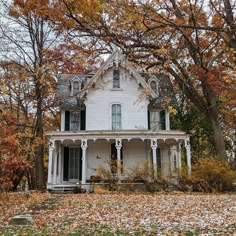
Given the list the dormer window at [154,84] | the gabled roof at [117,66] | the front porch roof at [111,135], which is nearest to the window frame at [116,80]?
the gabled roof at [117,66]

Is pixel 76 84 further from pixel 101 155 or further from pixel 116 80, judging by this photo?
pixel 101 155

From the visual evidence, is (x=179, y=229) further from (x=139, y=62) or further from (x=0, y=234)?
(x=139, y=62)

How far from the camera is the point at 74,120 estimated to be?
22234mm

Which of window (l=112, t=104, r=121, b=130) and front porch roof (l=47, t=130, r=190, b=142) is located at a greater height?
window (l=112, t=104, r=121, b=130)

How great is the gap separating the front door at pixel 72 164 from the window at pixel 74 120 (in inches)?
52.2

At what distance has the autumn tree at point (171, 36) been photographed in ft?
41.3

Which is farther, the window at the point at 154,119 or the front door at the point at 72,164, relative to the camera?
the window at the point at 154,119

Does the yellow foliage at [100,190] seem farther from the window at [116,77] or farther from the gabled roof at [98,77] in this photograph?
the window at [116,77]

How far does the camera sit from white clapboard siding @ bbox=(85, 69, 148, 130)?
21.5m

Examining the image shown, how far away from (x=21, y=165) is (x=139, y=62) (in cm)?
846

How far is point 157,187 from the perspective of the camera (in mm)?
17641

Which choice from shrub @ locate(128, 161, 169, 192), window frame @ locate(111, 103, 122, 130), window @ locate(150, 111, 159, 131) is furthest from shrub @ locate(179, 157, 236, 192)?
window frame @ locate(111, 103, 122, 130)

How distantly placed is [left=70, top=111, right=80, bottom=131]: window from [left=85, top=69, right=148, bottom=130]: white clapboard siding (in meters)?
0.95

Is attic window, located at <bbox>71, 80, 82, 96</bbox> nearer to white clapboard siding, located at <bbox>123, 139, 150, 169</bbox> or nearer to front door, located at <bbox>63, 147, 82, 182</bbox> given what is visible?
front door, located at <bbox>63, 147, 82, 182</bbox>
